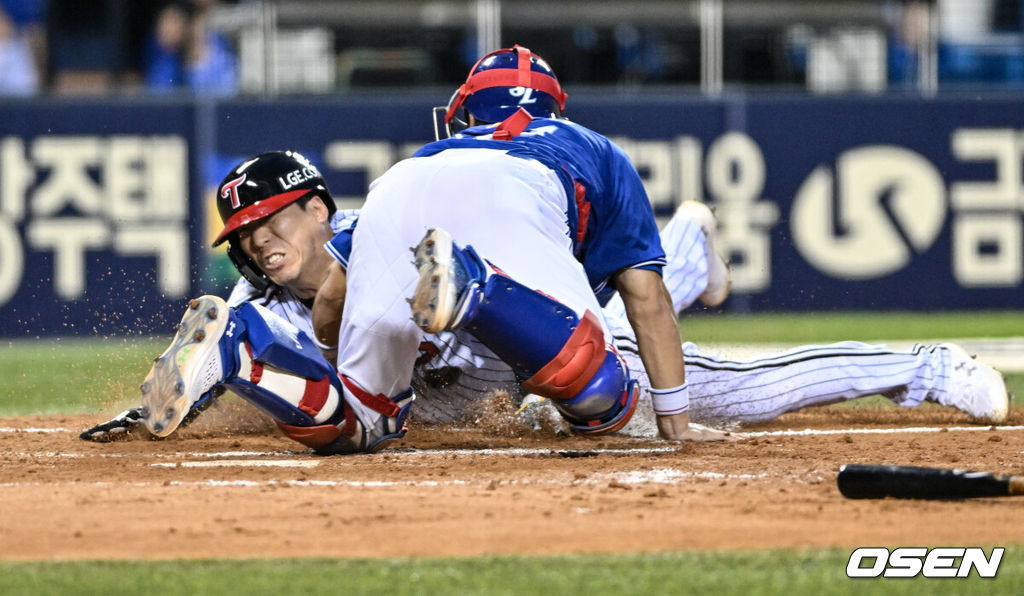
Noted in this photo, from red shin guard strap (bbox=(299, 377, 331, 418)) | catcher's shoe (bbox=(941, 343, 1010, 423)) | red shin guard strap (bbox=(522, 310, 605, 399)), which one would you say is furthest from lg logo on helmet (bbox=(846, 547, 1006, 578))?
catcher's shoe (bbox=(941, 343, 1010, 423))

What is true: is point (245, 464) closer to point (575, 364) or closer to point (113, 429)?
point (113, 429)

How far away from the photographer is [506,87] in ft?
14.9

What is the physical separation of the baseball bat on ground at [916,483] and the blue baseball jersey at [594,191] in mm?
1165

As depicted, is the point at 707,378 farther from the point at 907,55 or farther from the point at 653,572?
the point at 907,55

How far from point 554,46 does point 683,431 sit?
26.8ft

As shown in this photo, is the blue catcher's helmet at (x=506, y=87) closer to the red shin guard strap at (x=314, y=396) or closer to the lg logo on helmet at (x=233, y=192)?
the lg logo on helmet at (x=233, y=192)

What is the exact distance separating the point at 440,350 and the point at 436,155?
875 millimetres

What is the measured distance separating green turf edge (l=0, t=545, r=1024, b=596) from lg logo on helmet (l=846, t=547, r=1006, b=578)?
0.02 meters

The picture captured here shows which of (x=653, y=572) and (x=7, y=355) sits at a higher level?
(x=653, y=572)

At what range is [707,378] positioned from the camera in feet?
16.6

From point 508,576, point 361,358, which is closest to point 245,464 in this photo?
point 361,358

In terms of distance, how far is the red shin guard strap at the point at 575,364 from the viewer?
12.5ft

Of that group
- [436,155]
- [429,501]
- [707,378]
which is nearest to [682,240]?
[707,378]

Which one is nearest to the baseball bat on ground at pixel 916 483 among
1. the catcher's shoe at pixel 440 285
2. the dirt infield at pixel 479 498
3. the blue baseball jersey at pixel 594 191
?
the dirt infield at pixel 479 498
